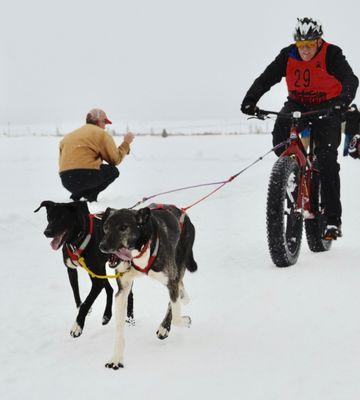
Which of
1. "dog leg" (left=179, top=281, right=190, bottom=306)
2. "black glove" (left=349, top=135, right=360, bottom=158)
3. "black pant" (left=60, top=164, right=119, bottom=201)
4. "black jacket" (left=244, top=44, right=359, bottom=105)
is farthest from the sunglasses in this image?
"black glove" (left=349, top=135, right=360, bottom=158)

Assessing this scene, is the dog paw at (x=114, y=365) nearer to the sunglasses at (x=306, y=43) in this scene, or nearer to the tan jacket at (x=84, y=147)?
the sunglasses at (x=306, y=43)

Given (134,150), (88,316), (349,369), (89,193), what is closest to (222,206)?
(89,193)

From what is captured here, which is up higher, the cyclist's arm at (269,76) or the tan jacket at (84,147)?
the cyclist's arm at (269,76)

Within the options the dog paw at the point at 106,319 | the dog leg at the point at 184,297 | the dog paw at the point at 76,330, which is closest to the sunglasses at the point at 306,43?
the dog leg at the point at 184,297

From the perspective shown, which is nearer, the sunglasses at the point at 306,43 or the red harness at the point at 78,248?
the red harness at the point at 78,248

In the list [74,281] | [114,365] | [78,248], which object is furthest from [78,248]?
[114,365]

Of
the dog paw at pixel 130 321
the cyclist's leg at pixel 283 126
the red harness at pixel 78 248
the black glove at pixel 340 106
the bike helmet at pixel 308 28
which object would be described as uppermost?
the bike helmet at pixel 308 28

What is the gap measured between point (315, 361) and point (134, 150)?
1747 cm

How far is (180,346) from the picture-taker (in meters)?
3.50

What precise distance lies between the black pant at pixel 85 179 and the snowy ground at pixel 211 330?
30.9 inches

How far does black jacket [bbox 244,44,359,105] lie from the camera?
4.99 m

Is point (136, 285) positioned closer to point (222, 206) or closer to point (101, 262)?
point (101, 262)

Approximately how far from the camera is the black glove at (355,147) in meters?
14.2

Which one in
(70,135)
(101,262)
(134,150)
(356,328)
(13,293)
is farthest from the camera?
(134,150)
